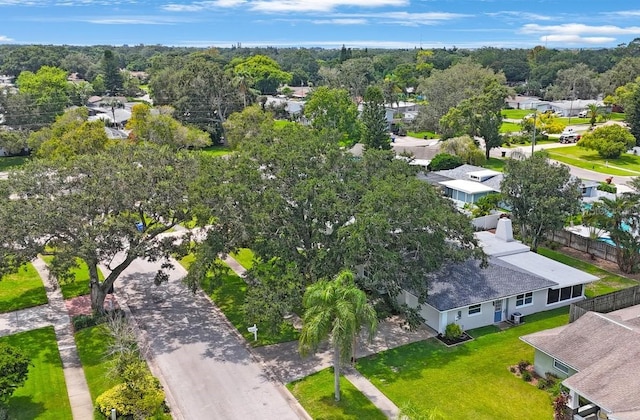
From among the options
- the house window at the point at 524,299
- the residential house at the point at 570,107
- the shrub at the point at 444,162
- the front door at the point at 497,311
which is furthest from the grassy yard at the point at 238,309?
the residential house at the point at 570,107

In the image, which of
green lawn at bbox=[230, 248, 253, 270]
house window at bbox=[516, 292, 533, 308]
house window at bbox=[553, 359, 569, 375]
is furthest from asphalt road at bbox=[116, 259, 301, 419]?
house window at bbox=[516, 292, 533, 308]

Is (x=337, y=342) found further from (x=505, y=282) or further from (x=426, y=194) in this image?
(x=505, y=282)

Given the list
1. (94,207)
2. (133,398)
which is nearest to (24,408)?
(133,398)

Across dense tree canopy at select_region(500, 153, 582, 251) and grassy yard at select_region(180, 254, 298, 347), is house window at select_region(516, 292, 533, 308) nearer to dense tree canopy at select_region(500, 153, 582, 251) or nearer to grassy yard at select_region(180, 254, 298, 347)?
dense tree canopy at select_region(500, 153, 582, 251)

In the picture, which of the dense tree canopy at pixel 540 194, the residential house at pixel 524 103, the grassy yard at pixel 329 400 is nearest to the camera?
the grassy yard at pixel 329 400

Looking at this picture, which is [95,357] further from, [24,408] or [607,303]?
[607,303]

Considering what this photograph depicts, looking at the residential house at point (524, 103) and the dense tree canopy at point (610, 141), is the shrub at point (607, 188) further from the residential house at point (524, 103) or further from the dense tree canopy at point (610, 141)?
the residential house at point (524, 103)
